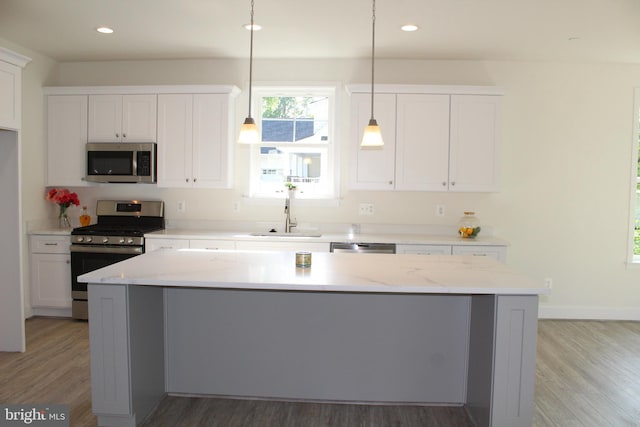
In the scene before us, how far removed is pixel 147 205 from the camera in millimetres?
5012

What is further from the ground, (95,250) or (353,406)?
(95,250)

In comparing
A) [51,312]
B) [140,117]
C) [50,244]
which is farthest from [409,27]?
[51,312]

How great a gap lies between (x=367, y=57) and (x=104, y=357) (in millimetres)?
3592

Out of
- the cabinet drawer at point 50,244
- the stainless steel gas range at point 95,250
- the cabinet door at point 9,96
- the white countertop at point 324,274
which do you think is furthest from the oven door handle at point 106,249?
the white countertop at point 324,274

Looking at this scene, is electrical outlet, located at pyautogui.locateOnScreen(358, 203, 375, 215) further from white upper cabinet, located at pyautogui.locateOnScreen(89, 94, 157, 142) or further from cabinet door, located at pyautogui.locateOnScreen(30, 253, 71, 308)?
cabinet door, located at pyautogui.locateOnScreen(30, 253, 71, 308)

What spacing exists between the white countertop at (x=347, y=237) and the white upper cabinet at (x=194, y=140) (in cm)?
49

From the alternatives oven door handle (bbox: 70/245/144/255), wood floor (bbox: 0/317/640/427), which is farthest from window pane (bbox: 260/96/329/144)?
wood floor (bbox: 0/317/640/427)

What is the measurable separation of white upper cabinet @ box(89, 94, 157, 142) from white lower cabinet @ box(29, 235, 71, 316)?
1062mm

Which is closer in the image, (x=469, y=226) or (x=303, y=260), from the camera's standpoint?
(x=303, y=260)

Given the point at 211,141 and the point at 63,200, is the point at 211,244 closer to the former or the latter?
the point at 211,141

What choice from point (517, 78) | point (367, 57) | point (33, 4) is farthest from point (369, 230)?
point (33, 4)

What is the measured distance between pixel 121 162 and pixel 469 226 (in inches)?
133

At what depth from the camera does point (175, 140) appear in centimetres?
471

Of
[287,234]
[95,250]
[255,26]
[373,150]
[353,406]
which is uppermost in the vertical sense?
[255,26]
